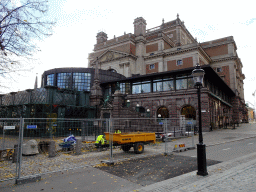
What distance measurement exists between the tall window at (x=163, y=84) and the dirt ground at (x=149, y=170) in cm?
2335

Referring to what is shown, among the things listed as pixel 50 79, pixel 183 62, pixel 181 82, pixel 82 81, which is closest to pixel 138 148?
pixel 181 82

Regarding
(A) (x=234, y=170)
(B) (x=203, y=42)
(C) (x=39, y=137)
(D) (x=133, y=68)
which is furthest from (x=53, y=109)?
(B) (x=203, y=42)

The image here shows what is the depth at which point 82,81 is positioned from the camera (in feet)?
133

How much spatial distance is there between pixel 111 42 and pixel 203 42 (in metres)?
32.9

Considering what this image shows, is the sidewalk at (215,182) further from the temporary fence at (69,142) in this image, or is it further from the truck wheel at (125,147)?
the truck wheel at (125,147)

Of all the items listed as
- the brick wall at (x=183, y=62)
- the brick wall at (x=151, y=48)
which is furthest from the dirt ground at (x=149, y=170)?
the brick wall at (x=151, y=48)

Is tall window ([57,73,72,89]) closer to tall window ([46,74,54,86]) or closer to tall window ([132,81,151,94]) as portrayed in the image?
tall window ([46,74,54,86])

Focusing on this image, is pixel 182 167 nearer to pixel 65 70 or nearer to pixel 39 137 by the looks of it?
pixel 39 137

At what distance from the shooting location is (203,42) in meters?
67.1

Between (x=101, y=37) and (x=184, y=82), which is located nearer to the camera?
(x=184, y=82)

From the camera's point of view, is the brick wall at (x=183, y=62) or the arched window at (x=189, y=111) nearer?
the arched window at (x=189, y=111)

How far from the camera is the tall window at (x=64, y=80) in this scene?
4078cm

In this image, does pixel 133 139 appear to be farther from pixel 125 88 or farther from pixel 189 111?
pixel 125 88

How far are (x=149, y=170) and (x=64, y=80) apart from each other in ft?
122
